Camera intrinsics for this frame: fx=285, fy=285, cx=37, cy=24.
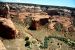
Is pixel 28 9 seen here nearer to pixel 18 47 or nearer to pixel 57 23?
pixel 57 23

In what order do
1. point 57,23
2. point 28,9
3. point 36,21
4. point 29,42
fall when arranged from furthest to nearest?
point 28,9 < point 57,23 < point 36,21 < point 29,42

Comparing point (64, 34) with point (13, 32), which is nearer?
point (13, 32)

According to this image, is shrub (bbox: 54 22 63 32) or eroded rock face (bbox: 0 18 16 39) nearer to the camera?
eroded rock face (bbox: 0 18 16 39)

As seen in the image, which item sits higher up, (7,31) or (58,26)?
(7,31)

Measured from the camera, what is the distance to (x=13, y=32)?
68.5 m

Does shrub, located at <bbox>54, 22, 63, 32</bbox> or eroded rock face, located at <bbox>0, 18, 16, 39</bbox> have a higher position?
eroded rock face, located at <bbox>0, 18, 16, 39</bbox>

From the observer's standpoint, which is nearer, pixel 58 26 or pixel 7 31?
pixel 7 31

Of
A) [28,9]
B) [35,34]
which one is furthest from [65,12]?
[35,34]

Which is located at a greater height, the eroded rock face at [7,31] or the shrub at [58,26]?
the eroded rock face at [7,31]

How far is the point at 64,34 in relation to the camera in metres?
88.1

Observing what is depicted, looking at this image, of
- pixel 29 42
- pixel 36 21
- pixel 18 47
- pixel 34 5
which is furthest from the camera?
pixel 34 5

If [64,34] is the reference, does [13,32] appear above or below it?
above

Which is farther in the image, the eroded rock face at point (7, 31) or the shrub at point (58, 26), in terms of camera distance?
the shrub at point (58, 26)

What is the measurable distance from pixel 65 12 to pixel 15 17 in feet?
102
